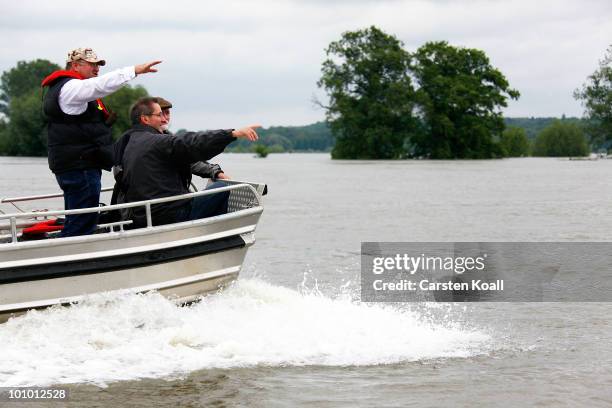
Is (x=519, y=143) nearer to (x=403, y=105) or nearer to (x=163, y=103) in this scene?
(x=403, y=105)

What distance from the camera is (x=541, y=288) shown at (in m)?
12.2

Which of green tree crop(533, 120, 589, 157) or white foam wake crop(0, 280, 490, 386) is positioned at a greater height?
green tree crop(533, 120, 589, 157)

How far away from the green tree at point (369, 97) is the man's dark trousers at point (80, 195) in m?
78.6

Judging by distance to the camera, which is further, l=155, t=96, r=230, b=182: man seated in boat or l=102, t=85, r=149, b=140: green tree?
l=102, t=85, r=149, b=140: green tree

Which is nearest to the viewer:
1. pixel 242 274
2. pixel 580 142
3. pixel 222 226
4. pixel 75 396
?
pixel 75 396

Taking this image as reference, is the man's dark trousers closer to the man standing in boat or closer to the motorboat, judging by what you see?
the man standing in boat

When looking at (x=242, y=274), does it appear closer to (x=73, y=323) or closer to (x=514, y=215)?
(x=73, y=323)

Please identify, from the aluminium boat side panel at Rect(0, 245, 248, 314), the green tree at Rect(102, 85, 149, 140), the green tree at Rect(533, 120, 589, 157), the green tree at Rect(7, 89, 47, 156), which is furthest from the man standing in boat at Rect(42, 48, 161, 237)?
the green tree at Rect(533, 120, 589, 157)

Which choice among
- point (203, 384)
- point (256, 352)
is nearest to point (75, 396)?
point (203, 384)

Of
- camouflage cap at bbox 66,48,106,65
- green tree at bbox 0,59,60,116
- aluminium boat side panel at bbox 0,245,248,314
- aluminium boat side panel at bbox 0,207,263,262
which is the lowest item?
aluminium boat side panel at bbox 0,245,248,314

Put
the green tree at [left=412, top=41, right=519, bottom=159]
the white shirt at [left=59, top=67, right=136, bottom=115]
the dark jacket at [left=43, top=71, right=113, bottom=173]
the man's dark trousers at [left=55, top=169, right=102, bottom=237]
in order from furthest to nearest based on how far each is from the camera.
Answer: the green tree at [left=412, top=41, right=519, bottom=159]
the man's dark trousers at [left=55, top=169, right=102, bottom=237]
the dark jacket at [left=43, top=71, right=113, bottom=173]
the white shirt at [left=59, top=67, right=136, bottom=115]

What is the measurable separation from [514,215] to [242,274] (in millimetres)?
11829

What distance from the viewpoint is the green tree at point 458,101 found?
297ft

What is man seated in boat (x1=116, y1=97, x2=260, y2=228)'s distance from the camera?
805 cm
